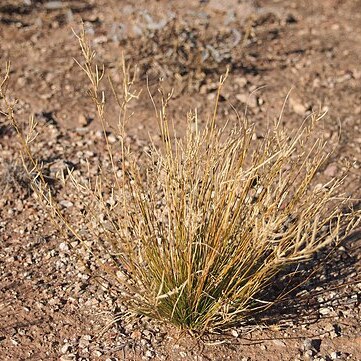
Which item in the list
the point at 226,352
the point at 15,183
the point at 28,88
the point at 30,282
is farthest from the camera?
the point at 28,88

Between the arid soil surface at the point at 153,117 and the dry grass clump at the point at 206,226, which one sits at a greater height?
the dry grass clump at the point at 206,226

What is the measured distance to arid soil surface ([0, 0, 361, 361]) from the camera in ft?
10.3

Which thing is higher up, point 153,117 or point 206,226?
point 206,226

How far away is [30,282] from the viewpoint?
3422 mm

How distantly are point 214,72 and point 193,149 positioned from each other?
247 cm

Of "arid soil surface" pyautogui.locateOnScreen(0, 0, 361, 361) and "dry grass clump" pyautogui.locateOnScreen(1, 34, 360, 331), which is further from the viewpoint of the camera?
"arid soil surface" pyautogui.locateOnScreen(0, 0, 361, 361)

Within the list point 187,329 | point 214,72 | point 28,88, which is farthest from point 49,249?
point 214,72

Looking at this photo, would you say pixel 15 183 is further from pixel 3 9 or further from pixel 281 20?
pixel 281 20

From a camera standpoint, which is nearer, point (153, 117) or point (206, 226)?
point (206, 226)

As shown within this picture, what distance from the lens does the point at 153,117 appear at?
4750mm

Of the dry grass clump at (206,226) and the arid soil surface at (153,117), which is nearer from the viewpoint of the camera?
the dry grass clump at (206,226)

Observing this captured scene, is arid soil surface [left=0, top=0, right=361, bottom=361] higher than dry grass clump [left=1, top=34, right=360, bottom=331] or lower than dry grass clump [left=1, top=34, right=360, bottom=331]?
lower

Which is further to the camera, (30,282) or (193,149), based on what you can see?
(30,282)

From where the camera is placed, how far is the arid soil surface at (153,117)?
3.15 meters
